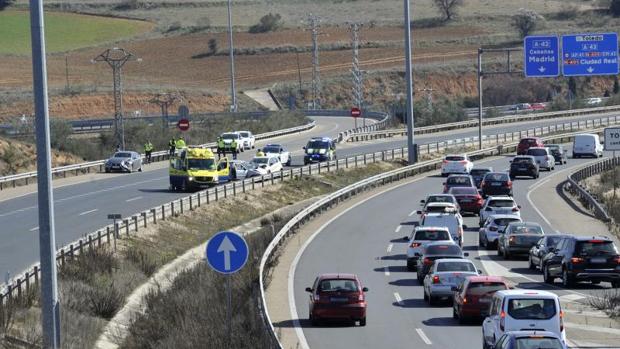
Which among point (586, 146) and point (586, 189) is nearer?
point (586, 189)

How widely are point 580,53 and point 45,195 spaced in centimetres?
5872

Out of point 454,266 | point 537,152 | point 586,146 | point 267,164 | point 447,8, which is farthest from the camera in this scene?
point 447,8

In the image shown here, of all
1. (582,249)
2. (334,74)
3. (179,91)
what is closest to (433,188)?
(582,249)

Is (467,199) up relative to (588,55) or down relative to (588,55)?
down

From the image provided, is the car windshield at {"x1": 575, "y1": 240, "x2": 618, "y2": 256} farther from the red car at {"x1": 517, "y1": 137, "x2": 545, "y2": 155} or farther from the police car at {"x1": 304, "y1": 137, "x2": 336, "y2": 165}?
the red car at {"x1": 517, "y1": 137, "x2": 545, "y2": 155}

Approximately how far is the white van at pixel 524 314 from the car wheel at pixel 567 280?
10.3 meters

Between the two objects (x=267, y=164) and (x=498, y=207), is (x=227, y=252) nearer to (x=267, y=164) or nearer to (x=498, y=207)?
(x=498, y=207)

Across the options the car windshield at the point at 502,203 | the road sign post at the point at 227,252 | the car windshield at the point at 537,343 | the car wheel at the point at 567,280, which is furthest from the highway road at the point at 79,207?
the car windshield at the point at 537,343

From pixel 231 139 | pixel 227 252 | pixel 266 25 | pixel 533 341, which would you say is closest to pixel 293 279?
pixel 227 252

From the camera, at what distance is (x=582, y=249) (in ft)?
109

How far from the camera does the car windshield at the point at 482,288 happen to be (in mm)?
27312

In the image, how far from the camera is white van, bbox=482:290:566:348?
22.7m

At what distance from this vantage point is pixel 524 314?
903 inches

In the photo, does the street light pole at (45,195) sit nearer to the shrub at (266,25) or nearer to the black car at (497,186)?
the black car at (497,186)
